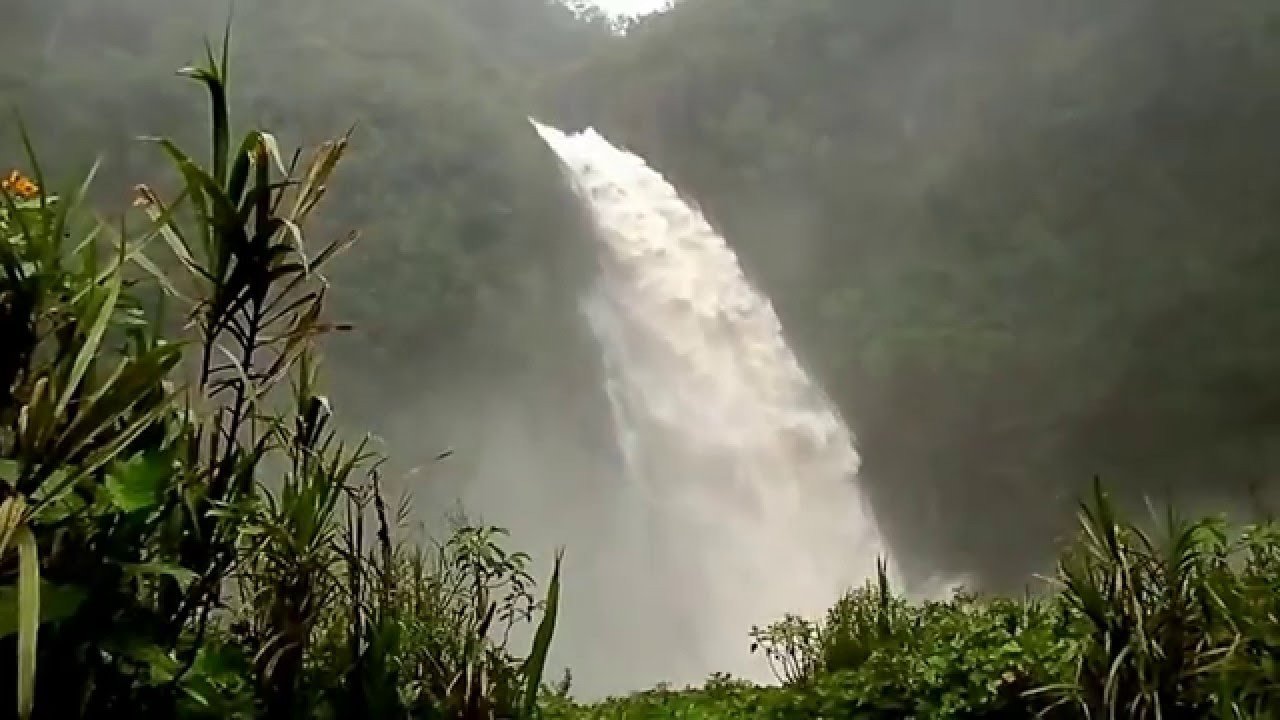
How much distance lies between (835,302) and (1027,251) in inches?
67.9

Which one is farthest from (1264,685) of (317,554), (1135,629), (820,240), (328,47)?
(328,47)

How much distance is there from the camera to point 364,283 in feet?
29.1

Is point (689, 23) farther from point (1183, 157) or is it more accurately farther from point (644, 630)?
point (644, 630)

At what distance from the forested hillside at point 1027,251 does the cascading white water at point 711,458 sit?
0.43m

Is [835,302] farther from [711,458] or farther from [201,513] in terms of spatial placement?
[201,513]

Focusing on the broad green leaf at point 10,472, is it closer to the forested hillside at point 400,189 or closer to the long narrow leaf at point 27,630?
the long narrow leaf at point 27,630

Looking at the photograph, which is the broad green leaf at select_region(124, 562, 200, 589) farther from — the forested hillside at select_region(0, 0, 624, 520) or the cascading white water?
the forested hillside at select_region(0, 0, 624, 520)

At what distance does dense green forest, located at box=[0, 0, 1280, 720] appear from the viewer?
154cm

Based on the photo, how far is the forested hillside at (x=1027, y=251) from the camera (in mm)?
8172

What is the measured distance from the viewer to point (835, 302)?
9852 mm

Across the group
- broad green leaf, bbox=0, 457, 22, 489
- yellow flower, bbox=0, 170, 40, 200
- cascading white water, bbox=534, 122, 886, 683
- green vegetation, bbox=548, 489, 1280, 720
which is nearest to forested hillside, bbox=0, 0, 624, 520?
cascading white water, bbox=534, 122, 886, 683

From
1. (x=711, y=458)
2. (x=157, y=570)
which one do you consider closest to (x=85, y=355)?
(x=157, y=570)

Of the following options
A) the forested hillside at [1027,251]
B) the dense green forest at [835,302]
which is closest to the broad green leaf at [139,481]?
the dense green forest at [835,302]

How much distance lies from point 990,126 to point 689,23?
4.37 meters
